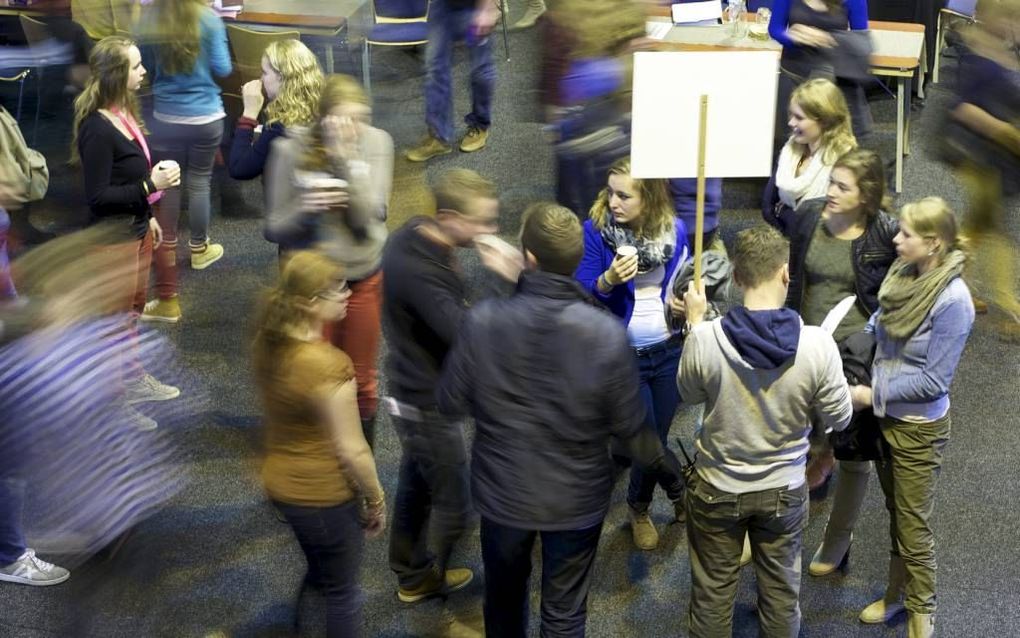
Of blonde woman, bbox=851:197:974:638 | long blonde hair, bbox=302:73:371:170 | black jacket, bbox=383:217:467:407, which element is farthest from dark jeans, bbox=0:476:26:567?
blonde woman, bbox=851:197:974:638

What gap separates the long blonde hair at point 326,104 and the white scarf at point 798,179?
62.9 inches

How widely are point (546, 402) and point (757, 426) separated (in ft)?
1.91

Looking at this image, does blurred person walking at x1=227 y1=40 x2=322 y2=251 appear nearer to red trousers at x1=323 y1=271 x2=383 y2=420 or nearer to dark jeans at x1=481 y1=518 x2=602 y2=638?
red trousers at x1=323 y1=271 x2=383 y2=420

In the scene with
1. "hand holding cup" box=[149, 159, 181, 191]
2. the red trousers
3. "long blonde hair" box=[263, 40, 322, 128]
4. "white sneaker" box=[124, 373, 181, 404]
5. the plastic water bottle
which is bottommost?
"white sneaker" box=[124, 373, 181, 404]

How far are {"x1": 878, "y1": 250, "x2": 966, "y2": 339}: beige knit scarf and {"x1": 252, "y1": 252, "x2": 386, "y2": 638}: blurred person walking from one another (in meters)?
1.55

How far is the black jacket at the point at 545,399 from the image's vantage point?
288 cm

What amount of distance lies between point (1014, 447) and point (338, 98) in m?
2.84

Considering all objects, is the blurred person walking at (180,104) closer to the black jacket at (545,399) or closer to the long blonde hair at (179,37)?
the long blonde hair at (179,37)

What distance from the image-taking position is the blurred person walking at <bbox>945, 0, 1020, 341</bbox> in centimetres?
513

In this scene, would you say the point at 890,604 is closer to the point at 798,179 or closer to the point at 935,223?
the point at 935,223

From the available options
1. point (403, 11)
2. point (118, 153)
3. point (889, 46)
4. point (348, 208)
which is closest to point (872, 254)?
point (348, 208)

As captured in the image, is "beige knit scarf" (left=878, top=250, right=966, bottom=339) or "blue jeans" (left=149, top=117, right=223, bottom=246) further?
"blue jeans" (left=149, top=117, right=223, bottom=246)

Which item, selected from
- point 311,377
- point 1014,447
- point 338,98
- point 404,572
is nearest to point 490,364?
point 311,377

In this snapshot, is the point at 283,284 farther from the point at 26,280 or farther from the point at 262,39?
the point at 262,39
